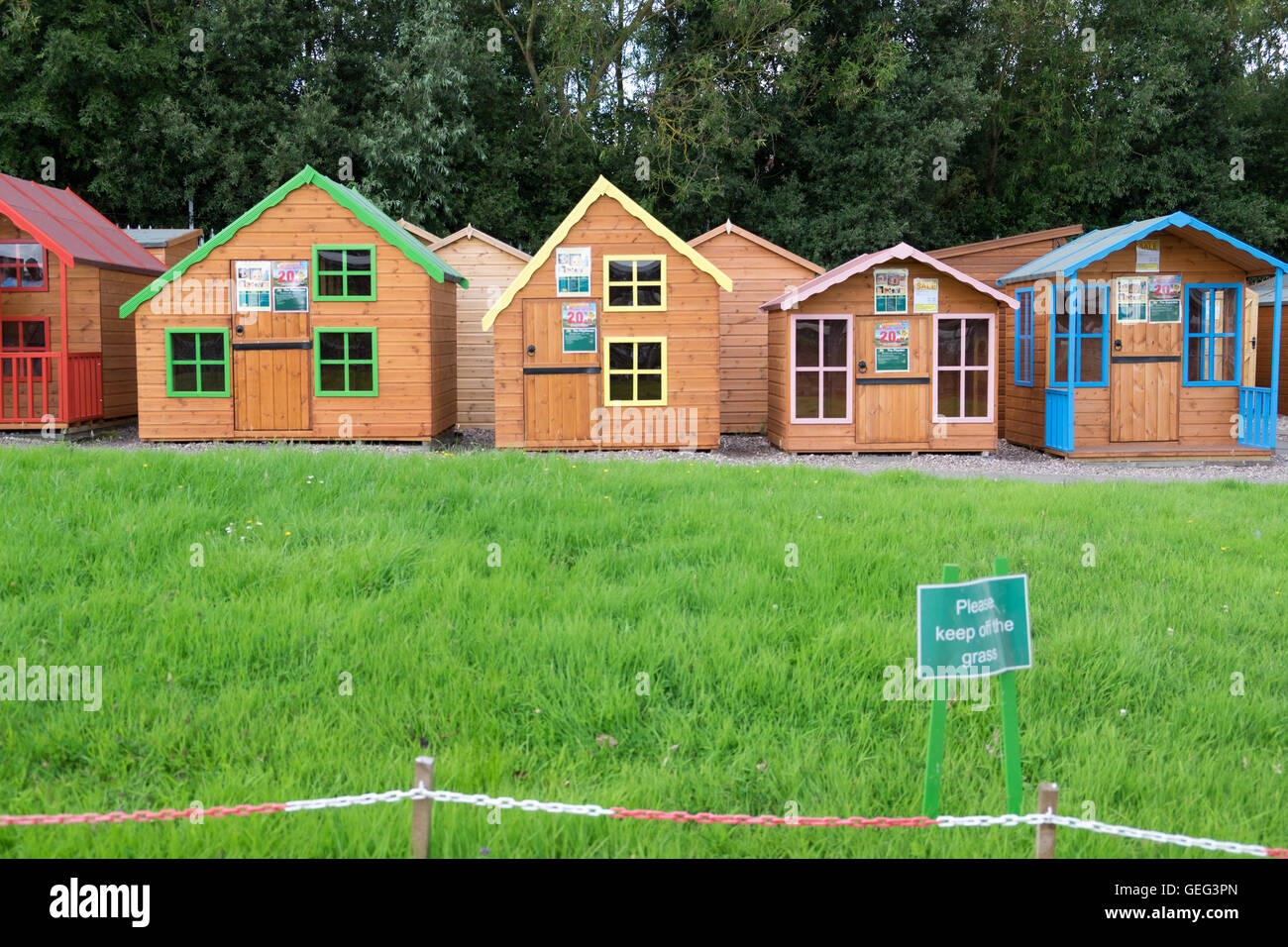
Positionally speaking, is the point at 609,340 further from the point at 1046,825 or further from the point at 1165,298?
the point at 1046,825

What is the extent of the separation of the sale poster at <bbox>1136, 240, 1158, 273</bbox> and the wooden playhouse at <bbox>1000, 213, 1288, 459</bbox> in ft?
0.05

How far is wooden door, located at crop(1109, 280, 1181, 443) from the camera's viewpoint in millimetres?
17438

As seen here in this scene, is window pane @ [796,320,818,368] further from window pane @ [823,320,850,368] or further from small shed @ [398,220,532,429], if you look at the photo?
small shed @ [398,220,532,429]

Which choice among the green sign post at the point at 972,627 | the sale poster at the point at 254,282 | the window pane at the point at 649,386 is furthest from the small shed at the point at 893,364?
the green sign post at the point at 972,627

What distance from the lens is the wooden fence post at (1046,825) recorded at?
149 inches

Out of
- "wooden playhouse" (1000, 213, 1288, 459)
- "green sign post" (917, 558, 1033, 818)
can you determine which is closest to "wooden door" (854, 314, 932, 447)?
"wooden playhouse" (1000, 213, 1288, 459)

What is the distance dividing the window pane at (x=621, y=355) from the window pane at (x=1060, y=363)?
6445 millimetres

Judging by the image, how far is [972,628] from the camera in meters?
4.34

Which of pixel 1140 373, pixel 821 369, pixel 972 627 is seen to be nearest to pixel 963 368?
pixel 821 369

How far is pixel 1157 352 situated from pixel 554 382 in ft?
29.8

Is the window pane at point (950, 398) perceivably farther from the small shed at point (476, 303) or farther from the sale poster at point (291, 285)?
the sale poster at point (291, 285)

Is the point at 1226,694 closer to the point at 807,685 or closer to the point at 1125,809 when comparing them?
the point at 1125,809
